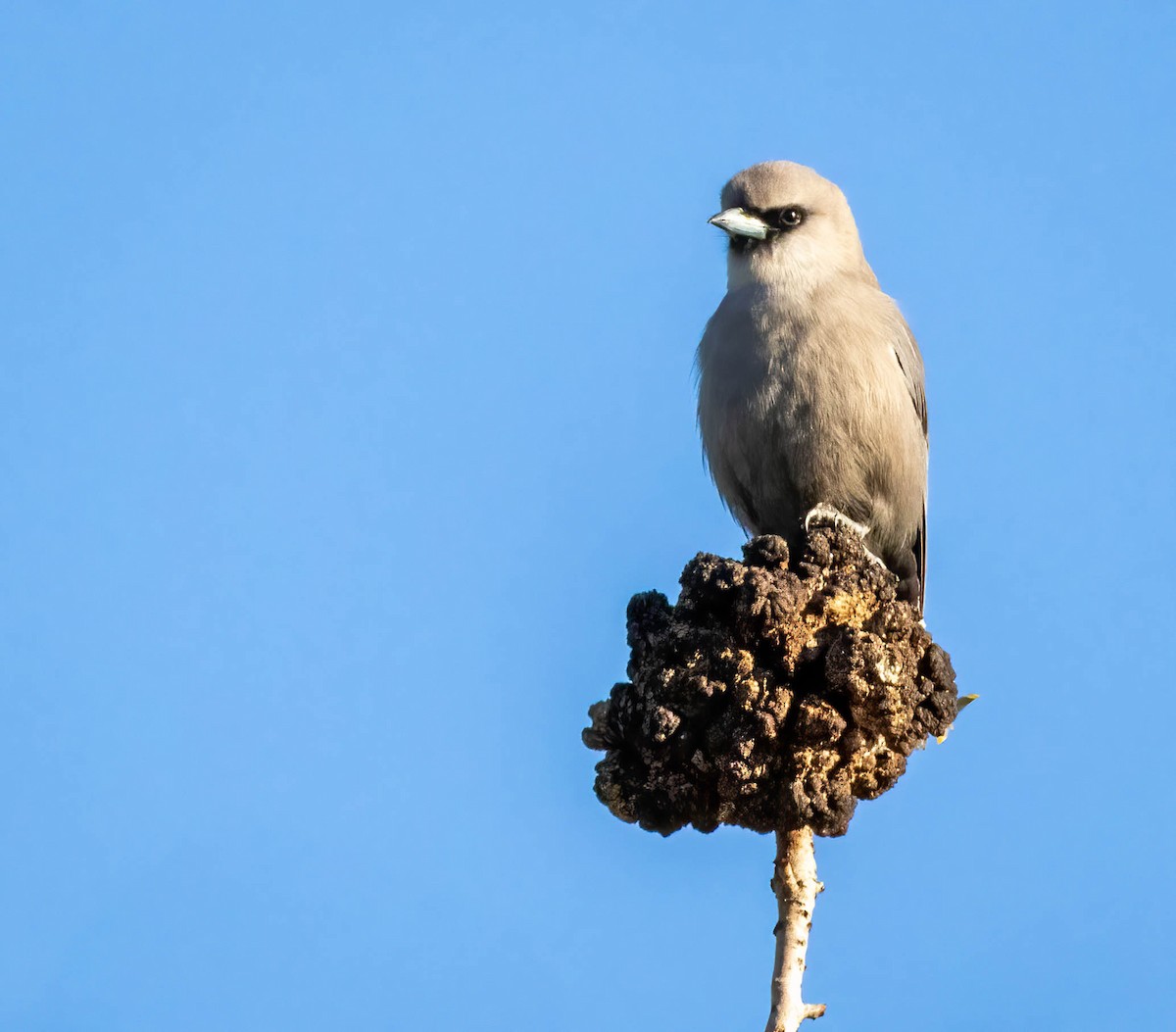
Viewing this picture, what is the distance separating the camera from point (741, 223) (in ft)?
29.8

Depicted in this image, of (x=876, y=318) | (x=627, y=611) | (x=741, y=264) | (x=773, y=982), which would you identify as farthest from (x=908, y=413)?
(x=773, y=982)

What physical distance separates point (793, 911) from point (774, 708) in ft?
3.02

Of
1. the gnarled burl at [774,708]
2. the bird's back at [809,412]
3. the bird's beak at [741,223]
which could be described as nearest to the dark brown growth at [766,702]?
the gnarled burl at [774,708]

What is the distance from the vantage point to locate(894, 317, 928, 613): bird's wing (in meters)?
9.26

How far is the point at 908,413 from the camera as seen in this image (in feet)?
29.9

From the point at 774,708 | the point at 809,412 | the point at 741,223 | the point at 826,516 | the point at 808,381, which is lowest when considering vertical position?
the point at 774,708

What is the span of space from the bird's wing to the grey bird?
12 millimetres

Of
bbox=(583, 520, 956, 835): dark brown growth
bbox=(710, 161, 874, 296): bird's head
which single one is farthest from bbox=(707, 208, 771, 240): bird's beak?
bbox=(583, 520, 956, 835): dark brown growth

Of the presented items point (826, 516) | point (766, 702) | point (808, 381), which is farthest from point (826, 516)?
point (766, 702)

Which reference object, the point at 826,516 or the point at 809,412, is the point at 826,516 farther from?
the point at 809,412

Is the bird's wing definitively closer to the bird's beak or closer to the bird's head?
the bird's head

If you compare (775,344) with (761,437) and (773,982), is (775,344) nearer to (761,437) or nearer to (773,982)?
(761,437)

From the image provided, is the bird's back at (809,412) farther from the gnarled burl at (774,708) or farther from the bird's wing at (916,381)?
the gnarled burl at (774,708)

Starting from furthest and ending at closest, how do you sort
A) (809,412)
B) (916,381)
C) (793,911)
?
(916,381)
(809,412)
(793,911)
